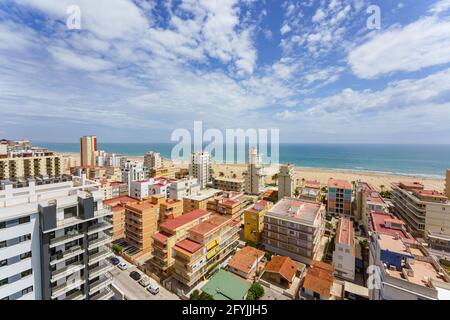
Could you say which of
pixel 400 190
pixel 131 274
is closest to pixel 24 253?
pixel 131 274

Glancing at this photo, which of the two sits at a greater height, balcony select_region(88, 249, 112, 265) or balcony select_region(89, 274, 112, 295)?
balcony select_region(88, 249, 112, 265)

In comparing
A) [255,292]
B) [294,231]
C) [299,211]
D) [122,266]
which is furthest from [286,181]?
[122,266]

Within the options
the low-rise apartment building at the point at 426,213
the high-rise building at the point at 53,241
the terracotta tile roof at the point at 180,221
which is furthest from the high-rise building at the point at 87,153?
the low-rise apartment building at the point at 426,213

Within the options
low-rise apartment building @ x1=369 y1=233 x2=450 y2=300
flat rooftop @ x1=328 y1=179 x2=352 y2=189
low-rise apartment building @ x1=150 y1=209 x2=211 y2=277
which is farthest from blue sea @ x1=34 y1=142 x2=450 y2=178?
low-rise apartment building @ x1=150 y1=209 x2=211 y2=277

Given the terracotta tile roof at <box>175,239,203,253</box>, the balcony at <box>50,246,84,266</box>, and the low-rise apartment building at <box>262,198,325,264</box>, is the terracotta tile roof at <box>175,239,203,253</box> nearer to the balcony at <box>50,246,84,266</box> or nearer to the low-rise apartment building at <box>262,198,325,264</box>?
the balcony at <box>50,246,84,266</box>

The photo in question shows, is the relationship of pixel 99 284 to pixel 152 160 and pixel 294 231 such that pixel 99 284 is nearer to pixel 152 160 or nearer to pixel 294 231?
pixel 294 231
